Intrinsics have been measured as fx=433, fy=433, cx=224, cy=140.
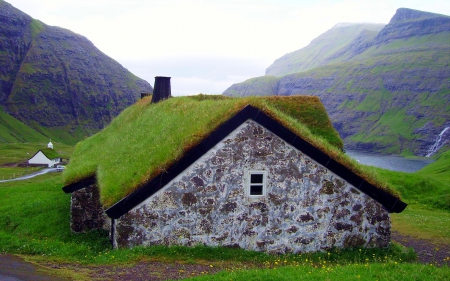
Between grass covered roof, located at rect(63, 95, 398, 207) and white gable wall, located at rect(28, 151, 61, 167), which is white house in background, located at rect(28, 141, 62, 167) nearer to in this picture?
white gable wall, located at rect(28, 151, 61, 167)

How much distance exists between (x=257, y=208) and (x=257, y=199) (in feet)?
1.00

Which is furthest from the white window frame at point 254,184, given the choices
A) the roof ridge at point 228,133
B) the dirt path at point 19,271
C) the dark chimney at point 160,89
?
the dark chimney at point 160,89

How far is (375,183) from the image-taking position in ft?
49.6

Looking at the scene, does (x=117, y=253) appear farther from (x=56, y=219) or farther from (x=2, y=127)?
(x=2, y=127)

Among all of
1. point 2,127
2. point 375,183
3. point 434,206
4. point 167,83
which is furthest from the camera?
point 2,127

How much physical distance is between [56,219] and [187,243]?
26.2 feet

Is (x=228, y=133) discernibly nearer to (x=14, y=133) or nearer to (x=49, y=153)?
(x=49, y=153)

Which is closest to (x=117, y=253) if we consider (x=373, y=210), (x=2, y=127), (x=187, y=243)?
(x=187, y=243)

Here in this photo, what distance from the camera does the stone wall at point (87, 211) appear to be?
17.3 meters

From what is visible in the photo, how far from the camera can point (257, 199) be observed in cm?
1466

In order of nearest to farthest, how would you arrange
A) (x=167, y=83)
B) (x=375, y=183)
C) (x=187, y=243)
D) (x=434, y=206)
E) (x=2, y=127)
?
(x=187, y=243)
(x=375, y=183)
(x=167, y=83)
(x=434, y=206)
(x=2, y=127)

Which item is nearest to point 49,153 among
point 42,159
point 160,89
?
point 42,159

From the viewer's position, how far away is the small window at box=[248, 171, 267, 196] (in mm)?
14719

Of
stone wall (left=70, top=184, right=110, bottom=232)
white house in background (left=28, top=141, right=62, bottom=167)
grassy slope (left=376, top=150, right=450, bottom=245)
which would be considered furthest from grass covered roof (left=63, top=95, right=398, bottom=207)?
white house in background (left=28, top=141, right=62, bottom=167)
